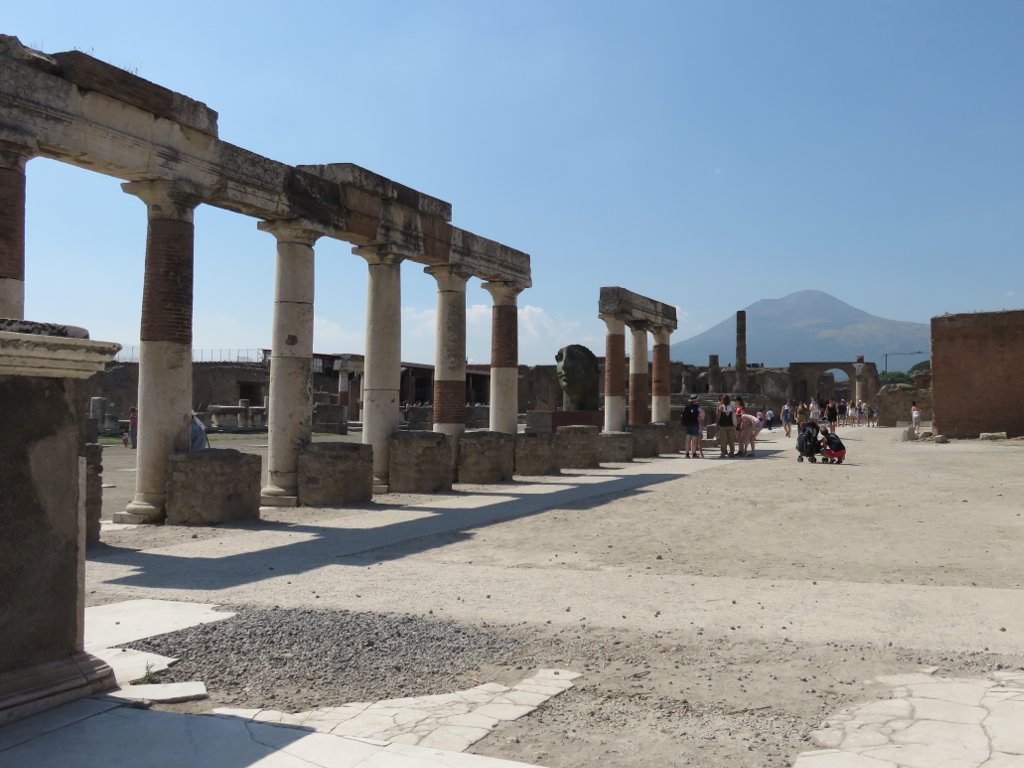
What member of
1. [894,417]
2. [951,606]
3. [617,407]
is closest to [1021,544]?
[951,606]

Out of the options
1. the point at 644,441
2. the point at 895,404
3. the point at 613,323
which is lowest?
the point at 644,441

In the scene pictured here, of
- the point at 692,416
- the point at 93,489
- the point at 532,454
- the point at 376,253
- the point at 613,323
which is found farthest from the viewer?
the point at 613,323

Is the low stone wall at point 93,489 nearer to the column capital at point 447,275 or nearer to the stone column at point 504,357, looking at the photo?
the column capital at point 447,275

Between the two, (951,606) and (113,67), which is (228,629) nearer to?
(951,606)

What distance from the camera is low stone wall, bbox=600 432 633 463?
21.6 metres

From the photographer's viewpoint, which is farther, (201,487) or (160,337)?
(160,337)

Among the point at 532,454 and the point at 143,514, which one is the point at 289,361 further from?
the point at 532,454

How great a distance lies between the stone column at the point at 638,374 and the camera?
24484 millimetres

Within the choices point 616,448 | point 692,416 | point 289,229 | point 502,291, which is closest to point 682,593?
point 289,229

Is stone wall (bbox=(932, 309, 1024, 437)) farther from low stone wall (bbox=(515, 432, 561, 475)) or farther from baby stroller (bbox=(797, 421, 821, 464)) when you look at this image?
low stone wall (bbox=(515, 432, 561, 475))

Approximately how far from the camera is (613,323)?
75.0ft

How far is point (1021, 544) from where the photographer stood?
814 cm

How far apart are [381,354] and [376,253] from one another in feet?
5.41

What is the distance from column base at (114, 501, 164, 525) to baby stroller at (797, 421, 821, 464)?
1420cm
